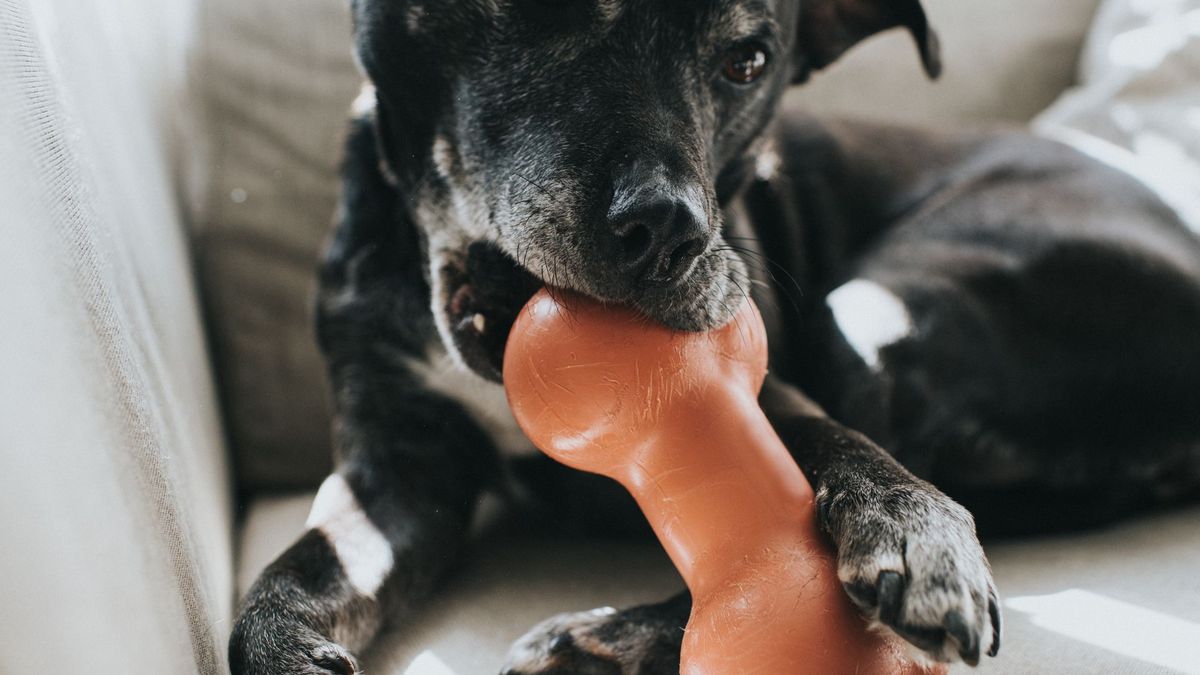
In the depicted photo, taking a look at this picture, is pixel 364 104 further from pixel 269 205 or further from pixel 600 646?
pixel 600 646

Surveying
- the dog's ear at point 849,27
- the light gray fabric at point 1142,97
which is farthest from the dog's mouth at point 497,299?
the light gray fabric at point 1142,97

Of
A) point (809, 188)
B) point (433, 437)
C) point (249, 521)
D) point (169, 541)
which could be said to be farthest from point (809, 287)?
point (169, 541)

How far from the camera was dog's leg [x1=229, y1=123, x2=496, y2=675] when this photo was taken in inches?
56.7

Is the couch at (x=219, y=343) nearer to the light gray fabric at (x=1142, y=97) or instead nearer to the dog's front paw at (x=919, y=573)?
the light gray fabric at (x=1142, y=97)

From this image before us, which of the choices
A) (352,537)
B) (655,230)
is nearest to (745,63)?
(655,230)

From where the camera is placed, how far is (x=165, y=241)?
1.70 m

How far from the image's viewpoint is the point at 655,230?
1.10 meters

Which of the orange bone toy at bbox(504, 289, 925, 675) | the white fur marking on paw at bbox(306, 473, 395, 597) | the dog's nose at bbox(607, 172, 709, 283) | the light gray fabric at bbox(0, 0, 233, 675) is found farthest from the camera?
the white fur marking on paw at bbox(306, 473, 395, 597)

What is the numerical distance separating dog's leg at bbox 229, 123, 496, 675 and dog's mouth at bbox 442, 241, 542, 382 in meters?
0.25

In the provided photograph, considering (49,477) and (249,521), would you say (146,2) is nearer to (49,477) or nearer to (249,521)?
(249,521)

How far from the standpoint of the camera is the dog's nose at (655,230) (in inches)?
43.0

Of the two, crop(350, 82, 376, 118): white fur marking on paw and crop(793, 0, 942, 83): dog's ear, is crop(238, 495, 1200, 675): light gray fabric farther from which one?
crop(793, 0, 942, 83): dog's ear

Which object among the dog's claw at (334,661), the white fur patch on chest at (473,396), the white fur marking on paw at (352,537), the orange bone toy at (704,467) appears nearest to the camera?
the orange bone toy at (704,467)

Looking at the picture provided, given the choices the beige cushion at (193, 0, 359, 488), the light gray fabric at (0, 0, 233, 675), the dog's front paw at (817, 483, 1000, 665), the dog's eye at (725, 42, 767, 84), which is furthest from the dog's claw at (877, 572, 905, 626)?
the beige cushion at (193, 0, 359, 488)
